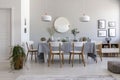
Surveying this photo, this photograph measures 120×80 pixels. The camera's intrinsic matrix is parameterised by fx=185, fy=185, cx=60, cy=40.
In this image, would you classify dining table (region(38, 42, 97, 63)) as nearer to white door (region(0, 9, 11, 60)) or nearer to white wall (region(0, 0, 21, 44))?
white wall (region(0, 0, 21, 44))

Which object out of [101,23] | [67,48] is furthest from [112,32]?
[67,48]

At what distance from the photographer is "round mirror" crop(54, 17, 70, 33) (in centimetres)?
960

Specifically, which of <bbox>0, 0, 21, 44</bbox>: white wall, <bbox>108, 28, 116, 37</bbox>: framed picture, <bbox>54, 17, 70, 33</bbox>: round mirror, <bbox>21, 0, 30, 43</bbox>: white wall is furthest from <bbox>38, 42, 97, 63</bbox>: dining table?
<bbox>108, 28, 116, 37</bbox>: framed picture

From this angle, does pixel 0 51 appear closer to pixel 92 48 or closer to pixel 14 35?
pixel 14 35

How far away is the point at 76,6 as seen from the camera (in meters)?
9.62

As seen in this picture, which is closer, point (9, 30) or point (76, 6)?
point (9, 30)

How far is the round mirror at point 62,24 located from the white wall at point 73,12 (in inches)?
6.8

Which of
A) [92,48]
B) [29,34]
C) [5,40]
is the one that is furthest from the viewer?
[29,34]

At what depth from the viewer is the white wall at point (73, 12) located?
961 centimetres

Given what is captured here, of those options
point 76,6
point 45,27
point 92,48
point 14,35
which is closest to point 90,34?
point 76,6

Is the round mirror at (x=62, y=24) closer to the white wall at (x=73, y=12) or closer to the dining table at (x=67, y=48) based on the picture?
the white wall at (x=73, y=12)

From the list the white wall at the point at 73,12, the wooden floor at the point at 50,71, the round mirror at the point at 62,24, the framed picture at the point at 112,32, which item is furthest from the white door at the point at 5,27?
the framed picture at the point at 112,32

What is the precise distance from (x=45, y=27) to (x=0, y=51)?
3.10 m

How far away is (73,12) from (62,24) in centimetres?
85
